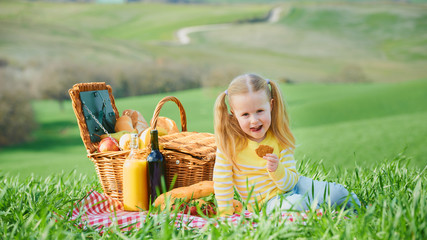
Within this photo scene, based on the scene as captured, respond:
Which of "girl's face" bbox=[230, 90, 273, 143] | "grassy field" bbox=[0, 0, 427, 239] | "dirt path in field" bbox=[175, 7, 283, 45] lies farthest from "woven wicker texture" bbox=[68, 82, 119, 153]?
"dirt path in field" bbox=[175, 7, 283, 45]

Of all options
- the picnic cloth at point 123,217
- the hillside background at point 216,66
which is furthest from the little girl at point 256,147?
the hillside background at point 216,66

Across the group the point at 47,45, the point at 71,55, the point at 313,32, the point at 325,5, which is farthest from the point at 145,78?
the point at 325,5

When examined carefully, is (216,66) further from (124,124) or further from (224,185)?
(224,185)

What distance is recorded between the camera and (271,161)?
188 cm

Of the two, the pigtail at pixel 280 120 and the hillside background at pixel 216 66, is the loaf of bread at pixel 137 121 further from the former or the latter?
the hillside background at pixel 216 66

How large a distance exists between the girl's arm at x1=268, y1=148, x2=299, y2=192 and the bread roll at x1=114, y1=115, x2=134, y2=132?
3.56 ft

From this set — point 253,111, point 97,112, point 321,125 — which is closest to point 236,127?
point 253,111

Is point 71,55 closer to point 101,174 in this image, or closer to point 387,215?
point 101,174

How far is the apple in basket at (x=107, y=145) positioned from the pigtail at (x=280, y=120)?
959 mm

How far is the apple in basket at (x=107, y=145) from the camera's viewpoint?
2406 millimetres

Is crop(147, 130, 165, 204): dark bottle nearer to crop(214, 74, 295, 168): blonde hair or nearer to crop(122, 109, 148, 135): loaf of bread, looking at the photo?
crop(214, 74, 295, 168): blonde hair

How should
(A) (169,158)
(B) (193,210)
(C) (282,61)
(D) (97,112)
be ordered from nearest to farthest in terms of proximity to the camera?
1. (B) (193,210)
2. (A) (169,158)
3. (D) (97,112)
4. (C) (282,61)

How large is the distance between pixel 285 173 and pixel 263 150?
0.15 meters

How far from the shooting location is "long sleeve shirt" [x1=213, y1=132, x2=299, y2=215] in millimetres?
1981
